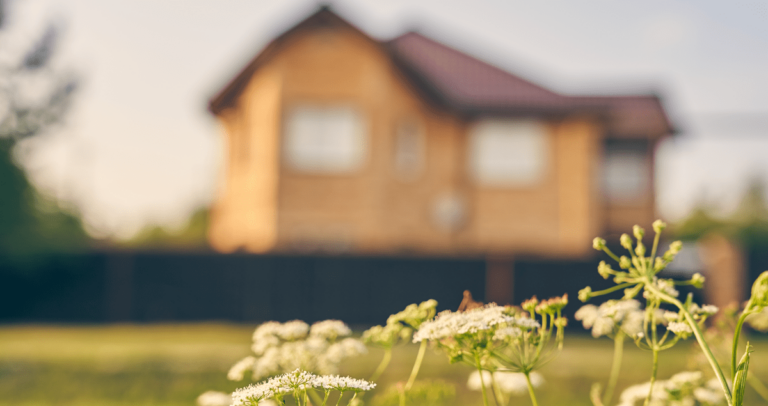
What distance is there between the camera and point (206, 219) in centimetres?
4975

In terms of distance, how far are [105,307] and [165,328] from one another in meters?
1.77

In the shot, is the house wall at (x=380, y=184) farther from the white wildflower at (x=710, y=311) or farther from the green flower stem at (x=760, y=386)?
the white wildflower at (x=710, y=311)

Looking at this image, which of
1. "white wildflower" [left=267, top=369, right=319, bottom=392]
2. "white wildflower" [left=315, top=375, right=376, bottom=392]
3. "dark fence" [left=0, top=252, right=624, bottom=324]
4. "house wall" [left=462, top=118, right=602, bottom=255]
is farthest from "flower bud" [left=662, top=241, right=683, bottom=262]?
"house wall" [left=462, top=118, right=602, bottom=255]

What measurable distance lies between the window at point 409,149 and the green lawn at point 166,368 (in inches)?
291

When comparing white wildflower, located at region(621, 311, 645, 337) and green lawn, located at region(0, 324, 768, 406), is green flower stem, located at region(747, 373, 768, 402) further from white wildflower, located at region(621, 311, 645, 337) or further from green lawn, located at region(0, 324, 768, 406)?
green lawn, located at region(0, 324, 768, 406)

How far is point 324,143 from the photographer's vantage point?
1628 cm

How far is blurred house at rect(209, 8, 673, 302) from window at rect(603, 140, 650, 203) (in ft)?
0.10

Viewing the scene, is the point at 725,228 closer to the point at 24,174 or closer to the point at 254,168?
the point at 254,168

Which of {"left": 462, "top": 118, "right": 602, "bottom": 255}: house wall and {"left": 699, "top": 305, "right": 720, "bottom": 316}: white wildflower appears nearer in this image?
{"left": 699, "top": 305, "right": 720, "bottom": 316}: white wildflower

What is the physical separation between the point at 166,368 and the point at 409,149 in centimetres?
1119

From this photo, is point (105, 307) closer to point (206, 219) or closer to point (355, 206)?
point (355, 206)

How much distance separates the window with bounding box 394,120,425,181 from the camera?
17203 mm

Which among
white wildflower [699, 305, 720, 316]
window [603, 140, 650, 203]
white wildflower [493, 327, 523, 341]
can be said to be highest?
window [603, 140, 650, 203]

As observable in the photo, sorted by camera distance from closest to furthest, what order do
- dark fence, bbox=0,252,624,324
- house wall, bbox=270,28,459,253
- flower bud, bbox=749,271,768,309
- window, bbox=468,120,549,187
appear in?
flower bud, bbox=749,271,768,309, dark fence, bbox=0,252,624,324, house wall, bbox=270,28,459,253, window, bbox=468,120,549,187
